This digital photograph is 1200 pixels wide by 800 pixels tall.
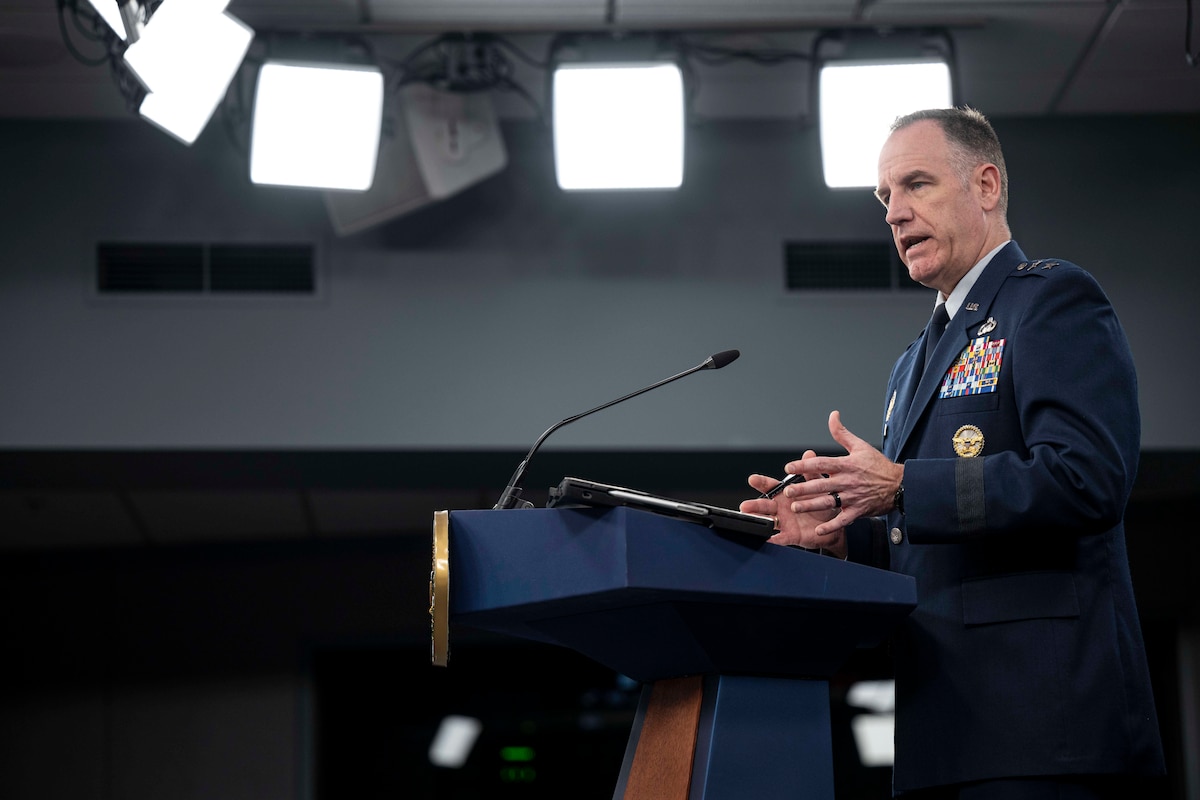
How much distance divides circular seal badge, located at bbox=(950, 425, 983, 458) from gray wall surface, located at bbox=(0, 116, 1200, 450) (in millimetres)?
2554

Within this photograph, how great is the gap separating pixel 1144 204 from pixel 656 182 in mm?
1724

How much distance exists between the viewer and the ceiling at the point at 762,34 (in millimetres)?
3586

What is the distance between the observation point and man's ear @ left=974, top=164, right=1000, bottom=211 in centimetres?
170

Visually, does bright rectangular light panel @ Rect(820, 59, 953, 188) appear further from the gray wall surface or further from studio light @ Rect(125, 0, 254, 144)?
studio light @ Rect(125, 0, 254, 144)

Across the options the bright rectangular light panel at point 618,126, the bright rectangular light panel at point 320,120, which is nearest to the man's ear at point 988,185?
the bright rectangular light panel at point 618,126

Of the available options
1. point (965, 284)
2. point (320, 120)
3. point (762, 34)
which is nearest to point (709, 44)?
point (762, 34)

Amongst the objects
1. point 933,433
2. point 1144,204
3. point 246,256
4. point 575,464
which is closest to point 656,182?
point 575,464

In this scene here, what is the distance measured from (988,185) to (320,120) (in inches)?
90.7

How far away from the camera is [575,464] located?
4270 mm

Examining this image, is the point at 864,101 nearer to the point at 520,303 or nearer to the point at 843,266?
the point at 843,266

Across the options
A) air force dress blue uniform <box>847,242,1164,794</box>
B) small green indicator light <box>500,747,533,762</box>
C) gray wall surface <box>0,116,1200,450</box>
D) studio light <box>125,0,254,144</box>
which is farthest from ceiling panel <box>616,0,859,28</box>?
small green indicator light <box>500,747,533,762</box>

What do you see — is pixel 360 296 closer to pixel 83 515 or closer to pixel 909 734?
pixel 83 515

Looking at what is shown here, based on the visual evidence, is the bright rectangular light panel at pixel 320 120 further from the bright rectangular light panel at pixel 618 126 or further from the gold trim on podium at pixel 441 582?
the gold trim on podium at pixel 441 582

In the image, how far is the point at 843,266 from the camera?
4.23m
